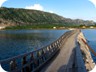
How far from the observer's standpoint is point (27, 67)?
35.2ft

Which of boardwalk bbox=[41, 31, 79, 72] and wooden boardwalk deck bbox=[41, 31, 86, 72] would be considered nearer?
wooden boardwalk deck bbox=[41, 31, 86, 72]

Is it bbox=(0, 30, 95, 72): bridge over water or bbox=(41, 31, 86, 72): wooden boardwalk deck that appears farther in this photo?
bbox=(41, 31, 86, 72): wooden boardwalk deck

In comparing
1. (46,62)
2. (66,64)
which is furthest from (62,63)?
(46,62)

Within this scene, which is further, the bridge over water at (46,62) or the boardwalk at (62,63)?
the boardwalk at (62,63)

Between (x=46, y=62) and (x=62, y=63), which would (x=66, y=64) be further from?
(x=46, y=62)

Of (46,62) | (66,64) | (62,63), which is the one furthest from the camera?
(46,62)

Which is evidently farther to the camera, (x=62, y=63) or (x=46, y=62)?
(x=46, y=62)

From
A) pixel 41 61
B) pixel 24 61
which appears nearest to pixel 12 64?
pixel 24 61

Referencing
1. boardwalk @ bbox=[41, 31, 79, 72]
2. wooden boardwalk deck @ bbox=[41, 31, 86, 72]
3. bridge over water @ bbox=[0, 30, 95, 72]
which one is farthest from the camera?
boardwalk @ bbox=[41, 31, 79, 72]

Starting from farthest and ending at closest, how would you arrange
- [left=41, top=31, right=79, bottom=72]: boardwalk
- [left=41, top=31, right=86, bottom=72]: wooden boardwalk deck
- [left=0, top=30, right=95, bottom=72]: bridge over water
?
1. [left=41, top=31, right=79, bottom=72]: boardwalk
2. [left=41, top=31, right=86, bottom=72]: wooden boardwalk deck
3. [left=0, top=30, right=95, bottom=72]: bridge over water

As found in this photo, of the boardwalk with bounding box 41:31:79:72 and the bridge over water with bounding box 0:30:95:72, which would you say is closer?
the bridge over water with bounding box 0:30:95:72

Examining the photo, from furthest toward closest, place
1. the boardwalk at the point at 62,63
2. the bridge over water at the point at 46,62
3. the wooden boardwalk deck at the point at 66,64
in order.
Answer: the boardwalk at the point at 62,63
the wooden boardwalk deck at the point at 66,64
the bridge over water at the point at 46,62

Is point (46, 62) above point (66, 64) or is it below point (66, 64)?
below

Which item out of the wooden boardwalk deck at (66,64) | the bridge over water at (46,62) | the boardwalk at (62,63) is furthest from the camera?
the boardwalk at (62,63)
